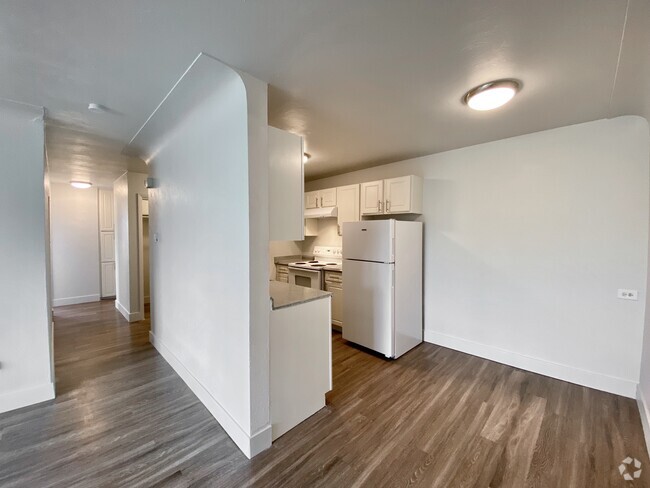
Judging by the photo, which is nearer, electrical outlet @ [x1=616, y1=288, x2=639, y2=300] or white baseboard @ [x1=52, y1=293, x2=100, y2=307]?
electrical outlet @ [x1=616, y1=288, x2=639, y2=300]

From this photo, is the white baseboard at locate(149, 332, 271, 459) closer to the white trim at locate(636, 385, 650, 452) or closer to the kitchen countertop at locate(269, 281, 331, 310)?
the kitchen countertop at locate(269, 281, 331, 310)

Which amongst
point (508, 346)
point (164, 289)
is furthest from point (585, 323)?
point (164, 289)

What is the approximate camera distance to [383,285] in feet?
10.6

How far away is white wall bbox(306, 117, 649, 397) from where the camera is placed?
2.45 m

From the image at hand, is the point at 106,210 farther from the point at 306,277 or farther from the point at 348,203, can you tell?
the point at 348,203

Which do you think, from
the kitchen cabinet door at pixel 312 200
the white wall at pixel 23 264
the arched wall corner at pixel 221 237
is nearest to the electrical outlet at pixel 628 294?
the arched wall corner at pixel 221 237

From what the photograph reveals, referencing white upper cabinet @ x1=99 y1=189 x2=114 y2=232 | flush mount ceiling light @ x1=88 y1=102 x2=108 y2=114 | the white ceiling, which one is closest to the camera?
the white ceiling

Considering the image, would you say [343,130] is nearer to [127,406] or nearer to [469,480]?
[469,480]

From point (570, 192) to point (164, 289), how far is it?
4429 mm

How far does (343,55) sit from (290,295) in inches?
67.5

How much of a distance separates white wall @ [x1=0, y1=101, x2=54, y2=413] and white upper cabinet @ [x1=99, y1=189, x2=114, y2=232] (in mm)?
4366

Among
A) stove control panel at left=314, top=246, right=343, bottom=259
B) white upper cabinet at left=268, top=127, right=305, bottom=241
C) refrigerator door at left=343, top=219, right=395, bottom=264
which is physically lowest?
stove control panel at left=314, top=246, right=343, bottom=259

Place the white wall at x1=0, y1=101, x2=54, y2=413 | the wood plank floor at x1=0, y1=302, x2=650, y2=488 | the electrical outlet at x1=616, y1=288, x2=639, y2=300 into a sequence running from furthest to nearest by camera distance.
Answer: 1. the electrical outlet at x1=616, y1=288, x2=639, y2=300
2. the white wall at x1=0, y1=101, x2=54, y2=413
3. the wood plank floor at x1=0, y1=302, x2=650, y2=488

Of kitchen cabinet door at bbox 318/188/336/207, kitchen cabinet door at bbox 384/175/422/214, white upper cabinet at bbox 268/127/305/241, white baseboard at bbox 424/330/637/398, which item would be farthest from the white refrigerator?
white upper cabinet at bbox 268/127/305/241
